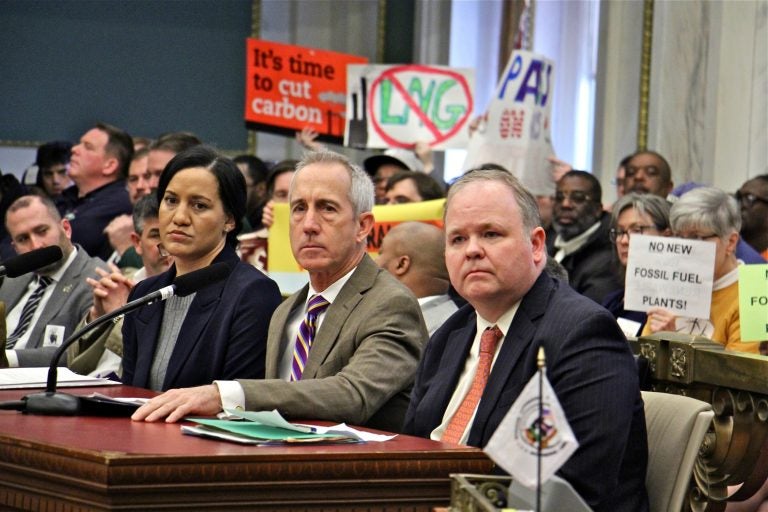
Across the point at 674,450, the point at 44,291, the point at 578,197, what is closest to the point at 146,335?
the point at 674,450

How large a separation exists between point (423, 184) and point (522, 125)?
121 centimetres

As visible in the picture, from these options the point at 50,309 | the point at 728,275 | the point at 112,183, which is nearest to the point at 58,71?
the point at 112,183

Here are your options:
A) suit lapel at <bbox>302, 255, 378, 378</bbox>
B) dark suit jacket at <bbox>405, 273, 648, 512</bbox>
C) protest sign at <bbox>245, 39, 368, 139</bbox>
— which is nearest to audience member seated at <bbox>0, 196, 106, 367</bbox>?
suit lapel at <bbox>302, 255, 378, 378</bbox>

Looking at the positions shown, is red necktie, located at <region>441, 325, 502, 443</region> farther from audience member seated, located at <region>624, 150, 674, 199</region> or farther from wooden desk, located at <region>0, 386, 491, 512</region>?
audience member seated, located at <region>624, 150, 674, 199</region>

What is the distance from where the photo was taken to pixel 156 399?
130 inches

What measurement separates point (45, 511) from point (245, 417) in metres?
0.53

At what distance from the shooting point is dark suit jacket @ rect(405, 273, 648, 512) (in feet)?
9.93

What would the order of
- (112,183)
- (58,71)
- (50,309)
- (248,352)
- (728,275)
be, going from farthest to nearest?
1. (58,71)
2. (112,183)
3. (50,309)
4. (728,275)
5. (248,352)

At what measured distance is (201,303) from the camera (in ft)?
14.2

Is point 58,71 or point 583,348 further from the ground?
point 58,71

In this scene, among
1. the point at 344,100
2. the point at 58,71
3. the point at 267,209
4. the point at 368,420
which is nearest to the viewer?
the point at 368,420

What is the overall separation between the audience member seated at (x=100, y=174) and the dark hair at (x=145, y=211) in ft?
5.70

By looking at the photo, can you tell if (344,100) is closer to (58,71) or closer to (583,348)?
(58,71)

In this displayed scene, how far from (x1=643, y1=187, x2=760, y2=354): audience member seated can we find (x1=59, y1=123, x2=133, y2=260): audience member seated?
3.57 meters
